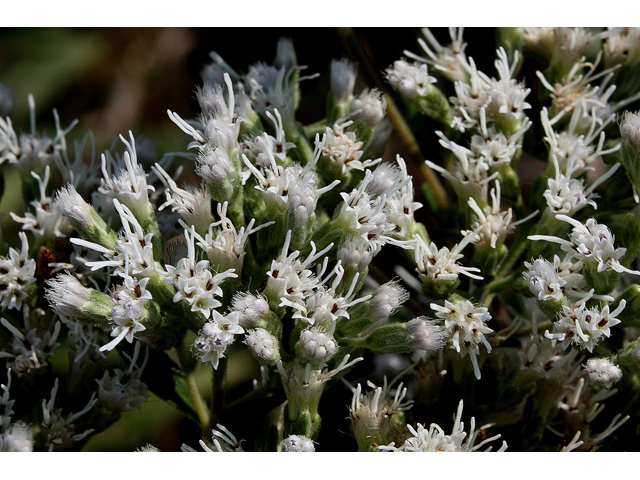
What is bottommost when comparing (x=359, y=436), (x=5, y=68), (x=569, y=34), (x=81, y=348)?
(x=359, y=436)

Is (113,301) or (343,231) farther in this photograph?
(343,231)

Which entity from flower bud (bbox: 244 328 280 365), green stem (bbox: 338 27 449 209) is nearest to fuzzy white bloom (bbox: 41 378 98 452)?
flower bud (bbox: 244 328 280 365)

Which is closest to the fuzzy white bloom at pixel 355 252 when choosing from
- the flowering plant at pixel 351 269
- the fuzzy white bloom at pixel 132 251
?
the flowering plant at pixel 351 269

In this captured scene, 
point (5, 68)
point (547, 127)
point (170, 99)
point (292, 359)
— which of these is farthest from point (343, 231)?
point (5, 68)

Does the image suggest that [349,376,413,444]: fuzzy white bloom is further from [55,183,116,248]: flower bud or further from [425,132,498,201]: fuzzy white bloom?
[55,183,116,248]: flower bud

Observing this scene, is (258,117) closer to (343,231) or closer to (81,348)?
(343,231)

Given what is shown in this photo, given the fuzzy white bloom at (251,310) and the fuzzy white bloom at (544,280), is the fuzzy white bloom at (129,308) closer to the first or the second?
the fuzzy white bloom at (251,310)
